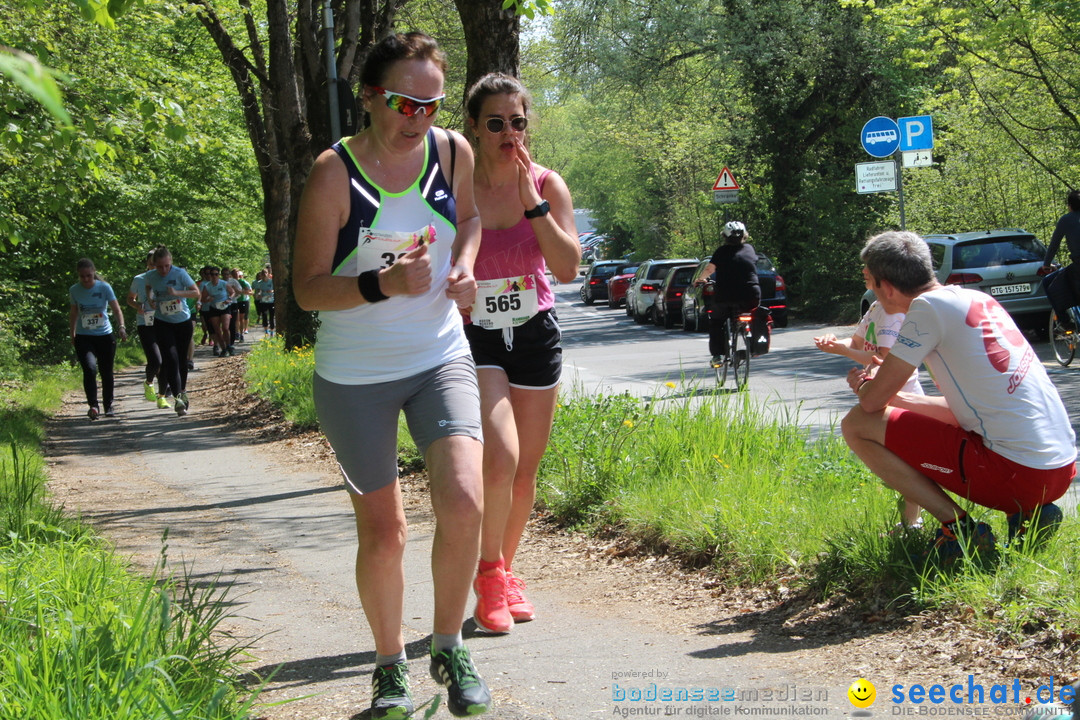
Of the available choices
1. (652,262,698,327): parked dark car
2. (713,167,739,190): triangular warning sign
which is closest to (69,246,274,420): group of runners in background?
(652,262,698,327): parked dark car

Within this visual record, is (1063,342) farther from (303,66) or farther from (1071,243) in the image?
(303,66)

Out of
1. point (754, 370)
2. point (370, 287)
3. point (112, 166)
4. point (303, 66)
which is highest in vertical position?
point (303, 66)

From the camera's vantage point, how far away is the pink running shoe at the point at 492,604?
4441mm

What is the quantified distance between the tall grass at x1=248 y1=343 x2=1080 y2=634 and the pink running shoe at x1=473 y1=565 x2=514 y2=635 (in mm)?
1052

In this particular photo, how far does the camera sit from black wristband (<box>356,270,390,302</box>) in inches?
130

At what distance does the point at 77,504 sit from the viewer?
27.5 ft

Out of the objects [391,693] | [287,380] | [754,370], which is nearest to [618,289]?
[754,370]

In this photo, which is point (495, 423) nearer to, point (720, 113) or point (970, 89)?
point (970, 89)

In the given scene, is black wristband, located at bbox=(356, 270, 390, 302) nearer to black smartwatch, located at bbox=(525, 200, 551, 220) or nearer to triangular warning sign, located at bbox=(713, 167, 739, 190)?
black smartwatch, located at bbox=(525, 200, 551, 220)

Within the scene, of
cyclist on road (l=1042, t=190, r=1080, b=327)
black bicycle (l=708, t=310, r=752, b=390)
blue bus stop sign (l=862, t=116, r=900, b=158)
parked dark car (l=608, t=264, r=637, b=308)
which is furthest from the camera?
parked dark car (l=608, t=264, r=637, b=308)

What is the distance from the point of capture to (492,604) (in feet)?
14.7

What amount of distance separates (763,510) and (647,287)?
2710cm

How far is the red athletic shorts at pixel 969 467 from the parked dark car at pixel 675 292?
2411 cm

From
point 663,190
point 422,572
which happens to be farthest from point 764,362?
point 663,190
